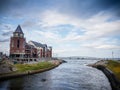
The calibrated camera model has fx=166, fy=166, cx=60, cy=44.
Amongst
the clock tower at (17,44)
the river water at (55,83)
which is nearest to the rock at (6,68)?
the river water at (55,83)

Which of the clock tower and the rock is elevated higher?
the clock tower

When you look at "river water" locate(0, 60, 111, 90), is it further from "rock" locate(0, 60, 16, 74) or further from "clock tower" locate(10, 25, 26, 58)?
"clock tower" locate(10, 25, 26, 58)

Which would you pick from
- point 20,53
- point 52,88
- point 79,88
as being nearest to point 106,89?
point 79,88

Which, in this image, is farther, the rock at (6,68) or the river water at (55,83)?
the rock at (6,68)

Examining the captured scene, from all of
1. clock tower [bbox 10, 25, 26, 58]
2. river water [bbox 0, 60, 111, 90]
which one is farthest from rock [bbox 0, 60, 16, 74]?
clock tower [bbox 10, 25, 26, 58]

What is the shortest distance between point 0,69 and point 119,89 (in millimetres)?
42010

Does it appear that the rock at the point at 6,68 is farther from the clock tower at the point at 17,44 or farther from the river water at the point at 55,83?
the clock tower at the point at 17,44

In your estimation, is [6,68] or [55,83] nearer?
[55,83]

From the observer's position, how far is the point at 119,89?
3744cm

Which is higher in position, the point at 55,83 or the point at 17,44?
the point at 17,44

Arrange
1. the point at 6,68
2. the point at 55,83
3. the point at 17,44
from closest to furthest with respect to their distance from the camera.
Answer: the point at 55,83 → the point at 6,68 → the point at 17,44

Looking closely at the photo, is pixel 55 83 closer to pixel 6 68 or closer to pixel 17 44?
pixel 6 68

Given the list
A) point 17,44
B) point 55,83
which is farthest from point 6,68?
point 17,44

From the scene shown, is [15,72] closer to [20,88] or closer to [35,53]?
[20,88]
